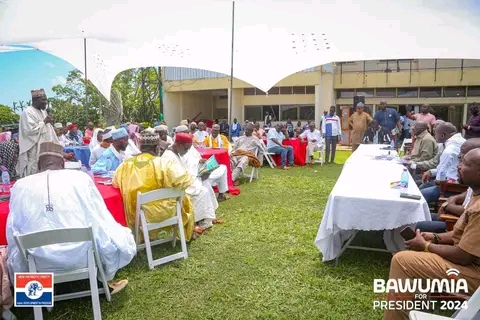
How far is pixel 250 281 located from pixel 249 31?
6.58 metres

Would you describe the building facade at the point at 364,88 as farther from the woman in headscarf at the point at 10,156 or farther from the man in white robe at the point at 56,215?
the man in white robe at the point at 56,215

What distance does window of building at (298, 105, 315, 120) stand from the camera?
21062 mm

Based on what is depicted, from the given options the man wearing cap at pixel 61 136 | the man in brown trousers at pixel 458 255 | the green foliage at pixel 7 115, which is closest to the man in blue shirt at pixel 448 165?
the man in brown trousers at pixel 458 255

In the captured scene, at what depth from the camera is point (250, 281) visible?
3.16m

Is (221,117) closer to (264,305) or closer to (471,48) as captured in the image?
(471,48)

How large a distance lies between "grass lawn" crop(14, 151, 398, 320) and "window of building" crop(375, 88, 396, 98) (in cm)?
1654

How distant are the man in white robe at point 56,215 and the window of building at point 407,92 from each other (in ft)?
63.7

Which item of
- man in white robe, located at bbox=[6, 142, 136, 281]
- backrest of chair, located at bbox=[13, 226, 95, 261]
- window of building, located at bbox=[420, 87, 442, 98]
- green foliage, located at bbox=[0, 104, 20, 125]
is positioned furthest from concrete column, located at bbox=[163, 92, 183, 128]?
backrest of chair, located at bbox=[13, 226, 95, 261]

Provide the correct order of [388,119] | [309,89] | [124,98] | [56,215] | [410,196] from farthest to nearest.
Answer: [124,98], [309,89], [388,119], [410,196], [56,215]

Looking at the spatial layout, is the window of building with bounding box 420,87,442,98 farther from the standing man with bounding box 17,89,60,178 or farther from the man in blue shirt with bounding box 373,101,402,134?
the standing man with bounding box 17,89,60,178

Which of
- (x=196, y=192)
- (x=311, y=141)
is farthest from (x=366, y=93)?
(x=196, y=192)

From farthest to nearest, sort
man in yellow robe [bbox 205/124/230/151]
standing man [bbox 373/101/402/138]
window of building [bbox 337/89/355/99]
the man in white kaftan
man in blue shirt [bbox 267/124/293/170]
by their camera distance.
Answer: window of building [bbox 337/89/355/99] < the man in white kaftan < man in blue shirt [bbox 267/124/293/170] < standing man [bbox 373/101/402/138] < man in yellow robe [bbox 205/124/230/151]

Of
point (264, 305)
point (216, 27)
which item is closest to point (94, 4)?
point (216, 27)

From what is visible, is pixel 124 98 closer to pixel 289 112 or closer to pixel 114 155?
pixel 289 112
